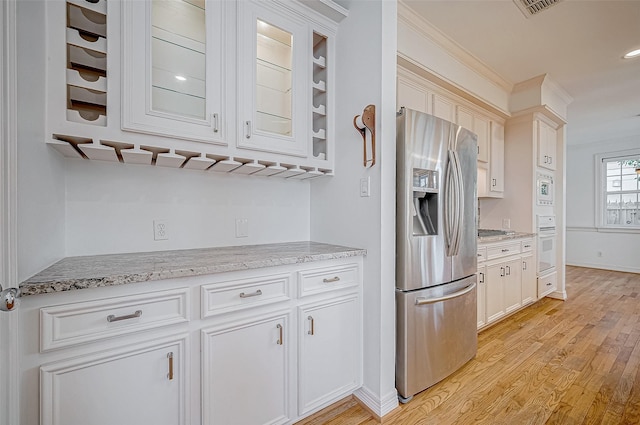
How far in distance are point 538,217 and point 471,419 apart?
2960 mm

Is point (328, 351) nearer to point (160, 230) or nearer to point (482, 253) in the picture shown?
point (160, 230)

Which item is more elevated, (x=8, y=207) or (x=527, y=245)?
(x=8, y=207)

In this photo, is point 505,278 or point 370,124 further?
point 505,278

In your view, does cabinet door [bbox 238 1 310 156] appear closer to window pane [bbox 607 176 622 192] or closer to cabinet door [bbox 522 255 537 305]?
cabinet door [bbox 522 255 537 305]

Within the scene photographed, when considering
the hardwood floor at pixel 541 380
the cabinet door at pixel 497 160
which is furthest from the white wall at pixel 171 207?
the cabinet door at pixel 497 160

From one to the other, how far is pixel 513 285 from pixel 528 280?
47cm

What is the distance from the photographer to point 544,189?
3.70m

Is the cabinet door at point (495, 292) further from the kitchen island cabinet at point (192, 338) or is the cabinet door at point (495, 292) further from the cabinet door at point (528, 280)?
the kitchen island cabinet at point (192, 338)

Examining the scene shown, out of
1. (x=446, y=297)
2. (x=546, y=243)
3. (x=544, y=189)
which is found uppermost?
Result: (x=544, y=189)

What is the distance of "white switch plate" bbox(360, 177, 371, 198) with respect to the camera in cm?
167

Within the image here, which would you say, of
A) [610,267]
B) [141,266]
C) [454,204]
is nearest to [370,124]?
[454,204]

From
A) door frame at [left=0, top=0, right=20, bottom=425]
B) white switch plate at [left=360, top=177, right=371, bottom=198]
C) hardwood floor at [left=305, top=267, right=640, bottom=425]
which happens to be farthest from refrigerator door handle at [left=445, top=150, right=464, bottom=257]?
door frame at [left=0, top=0, right=20, bottom=425]

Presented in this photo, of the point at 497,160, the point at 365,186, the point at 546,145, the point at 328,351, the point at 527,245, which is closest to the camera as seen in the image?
the point at 328,351

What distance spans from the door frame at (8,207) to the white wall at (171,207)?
2.09 ft
